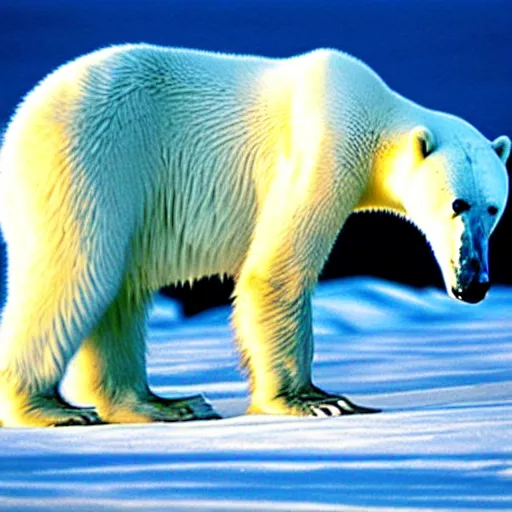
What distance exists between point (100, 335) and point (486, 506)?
1665mm

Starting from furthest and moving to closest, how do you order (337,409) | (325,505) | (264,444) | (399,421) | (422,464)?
1. (337,409)
2. (399,421)
3. (264,444)
4. (422,464)
5. (325,505)

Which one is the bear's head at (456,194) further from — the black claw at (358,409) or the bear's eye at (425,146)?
the black claw at (358,409)

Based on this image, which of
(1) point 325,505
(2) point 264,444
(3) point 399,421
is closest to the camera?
(1) point 325,505

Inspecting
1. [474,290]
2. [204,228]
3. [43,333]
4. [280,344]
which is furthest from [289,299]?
[43,333]

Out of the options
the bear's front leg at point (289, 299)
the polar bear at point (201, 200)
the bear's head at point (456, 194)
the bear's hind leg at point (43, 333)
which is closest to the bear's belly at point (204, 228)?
the polar bear at point (201, 200)

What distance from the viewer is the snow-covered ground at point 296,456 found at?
3047 millimetres

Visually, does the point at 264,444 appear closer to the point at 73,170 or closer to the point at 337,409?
the point at 337,409

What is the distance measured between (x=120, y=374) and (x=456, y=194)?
1159 millimetres

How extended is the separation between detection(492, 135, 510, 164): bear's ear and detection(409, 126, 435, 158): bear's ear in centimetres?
23

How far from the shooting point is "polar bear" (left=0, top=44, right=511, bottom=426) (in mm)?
4004

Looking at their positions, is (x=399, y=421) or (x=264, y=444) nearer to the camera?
(x=264, y=444)

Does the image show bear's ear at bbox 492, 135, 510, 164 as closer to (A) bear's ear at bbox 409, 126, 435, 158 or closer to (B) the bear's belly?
(A) bear's ear at bbox 409, 126, 435, 158

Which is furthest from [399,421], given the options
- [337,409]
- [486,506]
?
[486,506]

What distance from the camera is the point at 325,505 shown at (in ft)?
9.80
